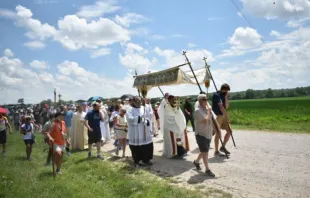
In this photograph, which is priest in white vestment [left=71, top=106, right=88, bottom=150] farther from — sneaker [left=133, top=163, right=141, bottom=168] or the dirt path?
sneaker [left=133, top=163, right=141, bottom=168]

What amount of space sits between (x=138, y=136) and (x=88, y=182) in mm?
2287

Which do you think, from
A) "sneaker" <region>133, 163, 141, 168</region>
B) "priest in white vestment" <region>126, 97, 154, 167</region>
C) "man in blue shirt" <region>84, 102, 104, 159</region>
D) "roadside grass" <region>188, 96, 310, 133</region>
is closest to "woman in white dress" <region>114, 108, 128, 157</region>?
"man in blue shirt" <region>84, 102, 104, 159</region>

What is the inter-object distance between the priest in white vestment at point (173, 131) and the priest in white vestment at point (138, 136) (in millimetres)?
801

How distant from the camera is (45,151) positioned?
13.0 metres

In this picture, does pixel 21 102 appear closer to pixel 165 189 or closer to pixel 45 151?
pixel 45 151

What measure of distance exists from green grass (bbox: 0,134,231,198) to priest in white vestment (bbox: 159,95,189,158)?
148 centimetres

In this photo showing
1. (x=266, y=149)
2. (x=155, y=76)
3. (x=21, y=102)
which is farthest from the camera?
(x=21, y=102)

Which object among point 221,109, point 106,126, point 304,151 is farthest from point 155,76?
point 304,151

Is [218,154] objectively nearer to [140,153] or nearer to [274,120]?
[140,153]

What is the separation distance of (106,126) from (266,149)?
7.49m

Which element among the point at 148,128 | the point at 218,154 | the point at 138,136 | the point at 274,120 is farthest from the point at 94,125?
the point at 274,120

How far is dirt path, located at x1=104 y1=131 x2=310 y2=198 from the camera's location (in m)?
6.01

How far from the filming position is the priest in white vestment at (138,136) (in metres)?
8.98

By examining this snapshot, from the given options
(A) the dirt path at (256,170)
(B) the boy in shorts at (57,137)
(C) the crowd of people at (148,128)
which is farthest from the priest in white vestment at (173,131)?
(B) the boy in shorts at (57,137)
